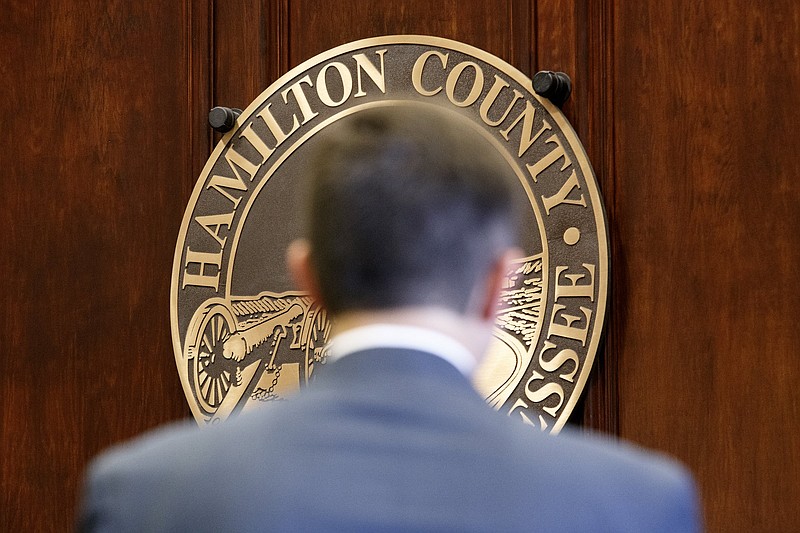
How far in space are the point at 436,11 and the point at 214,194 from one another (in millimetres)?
566

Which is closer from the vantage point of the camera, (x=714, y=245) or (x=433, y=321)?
(x=433, y=321)

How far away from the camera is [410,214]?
777mm

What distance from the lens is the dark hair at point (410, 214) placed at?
77 centimetres

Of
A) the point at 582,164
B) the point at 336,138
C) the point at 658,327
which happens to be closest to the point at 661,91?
the point at 582,164

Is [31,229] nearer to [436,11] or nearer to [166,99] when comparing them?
[166,99]

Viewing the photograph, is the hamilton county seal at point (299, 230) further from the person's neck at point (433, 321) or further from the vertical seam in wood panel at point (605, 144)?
the person's neck at point (433, 321)

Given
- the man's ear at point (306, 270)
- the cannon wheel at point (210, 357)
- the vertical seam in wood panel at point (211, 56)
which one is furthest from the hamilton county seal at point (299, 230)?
the man's ear at point (306, 270)

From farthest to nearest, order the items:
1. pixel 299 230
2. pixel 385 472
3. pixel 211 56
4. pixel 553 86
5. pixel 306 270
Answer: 1. pixel 211 56
2. pixel 299 230
3. pixel 553 86
4. pixel 306 270
5. pixel 385 472

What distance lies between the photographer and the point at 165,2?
2484 millimetres

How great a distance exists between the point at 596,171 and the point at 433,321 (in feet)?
4.37

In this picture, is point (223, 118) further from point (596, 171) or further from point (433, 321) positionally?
point (433, 321)

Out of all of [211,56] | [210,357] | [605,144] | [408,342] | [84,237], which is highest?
[211,56]

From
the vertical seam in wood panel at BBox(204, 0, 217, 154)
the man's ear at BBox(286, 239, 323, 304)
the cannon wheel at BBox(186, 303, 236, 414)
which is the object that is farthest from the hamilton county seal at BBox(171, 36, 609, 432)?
the man's ear at BBox(286, 239, 323, 304)

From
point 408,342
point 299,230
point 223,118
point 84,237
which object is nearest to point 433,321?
point 408,342
